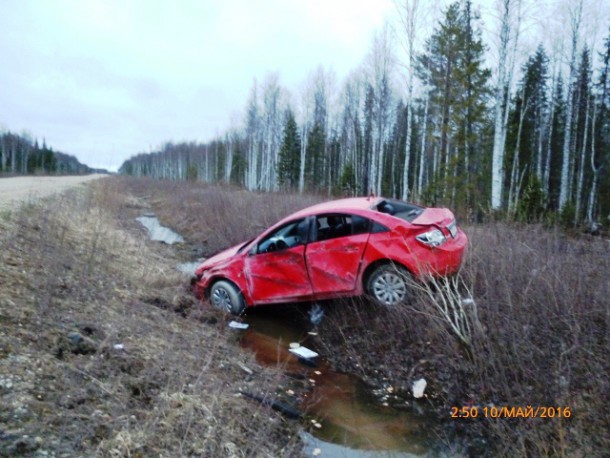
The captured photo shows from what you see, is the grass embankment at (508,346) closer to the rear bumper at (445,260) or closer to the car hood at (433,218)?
the rear bumper at (445,260)

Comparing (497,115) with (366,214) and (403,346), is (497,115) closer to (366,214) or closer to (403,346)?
(366,214)

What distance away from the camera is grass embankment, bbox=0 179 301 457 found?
117 inches

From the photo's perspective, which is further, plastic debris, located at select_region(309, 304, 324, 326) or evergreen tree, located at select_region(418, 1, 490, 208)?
evergreen tree, located at select_region(418, 1, 490, 208)

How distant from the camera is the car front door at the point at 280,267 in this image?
244 inches

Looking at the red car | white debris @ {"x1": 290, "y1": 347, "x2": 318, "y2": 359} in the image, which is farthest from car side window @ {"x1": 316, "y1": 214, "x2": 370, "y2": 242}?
white debris @ {"x1": 290, "y1": 347, "x2": 318, "y2": 359}

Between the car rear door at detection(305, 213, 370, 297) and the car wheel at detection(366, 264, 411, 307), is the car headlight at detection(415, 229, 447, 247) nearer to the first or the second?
→ the car wheel at detection(366, 264, 411, 307)

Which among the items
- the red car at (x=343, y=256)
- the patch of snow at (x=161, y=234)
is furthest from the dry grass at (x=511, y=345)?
the patch of snow at (x=161, y=234)

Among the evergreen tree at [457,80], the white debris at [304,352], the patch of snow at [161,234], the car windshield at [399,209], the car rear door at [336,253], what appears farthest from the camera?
the evergreen tree at [457,80]

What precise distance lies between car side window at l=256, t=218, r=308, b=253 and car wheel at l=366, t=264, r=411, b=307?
4.07 ft

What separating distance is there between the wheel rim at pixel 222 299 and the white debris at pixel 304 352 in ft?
5.19

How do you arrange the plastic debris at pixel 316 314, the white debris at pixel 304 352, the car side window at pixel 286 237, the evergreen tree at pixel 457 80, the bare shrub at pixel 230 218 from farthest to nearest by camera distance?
the evergreen tree at pixel 457 80 → the bare shrub at pixel 230 218 → the plastic debris at pixel 316 314 → the car side window at pixel 286 237 → the white debris at pixel 304 352

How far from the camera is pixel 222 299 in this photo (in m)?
7.00

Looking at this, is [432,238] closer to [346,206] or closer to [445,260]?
[445,260]
